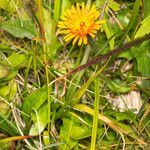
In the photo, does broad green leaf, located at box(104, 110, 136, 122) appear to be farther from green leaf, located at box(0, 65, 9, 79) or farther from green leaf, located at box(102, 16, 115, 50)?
green leaf, located at box(0, 65, 9, 79)

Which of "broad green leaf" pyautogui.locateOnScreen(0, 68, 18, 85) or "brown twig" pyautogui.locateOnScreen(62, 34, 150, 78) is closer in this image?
"brown twig" pyautogui.locateOnScreen(62, 34, 150, 78)

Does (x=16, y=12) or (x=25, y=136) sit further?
(x=16, y=12)

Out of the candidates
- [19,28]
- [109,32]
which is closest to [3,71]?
[19,28]

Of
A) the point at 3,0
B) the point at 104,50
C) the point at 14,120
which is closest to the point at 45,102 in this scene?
the point at 14,120

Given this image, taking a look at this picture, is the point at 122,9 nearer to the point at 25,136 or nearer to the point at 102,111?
the point at 102,111

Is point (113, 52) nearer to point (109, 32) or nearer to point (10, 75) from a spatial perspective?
point (109, 32)

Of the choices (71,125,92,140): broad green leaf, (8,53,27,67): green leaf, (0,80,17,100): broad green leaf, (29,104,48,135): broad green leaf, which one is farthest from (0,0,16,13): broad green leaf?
(71,125,92,140): broad green leaf
